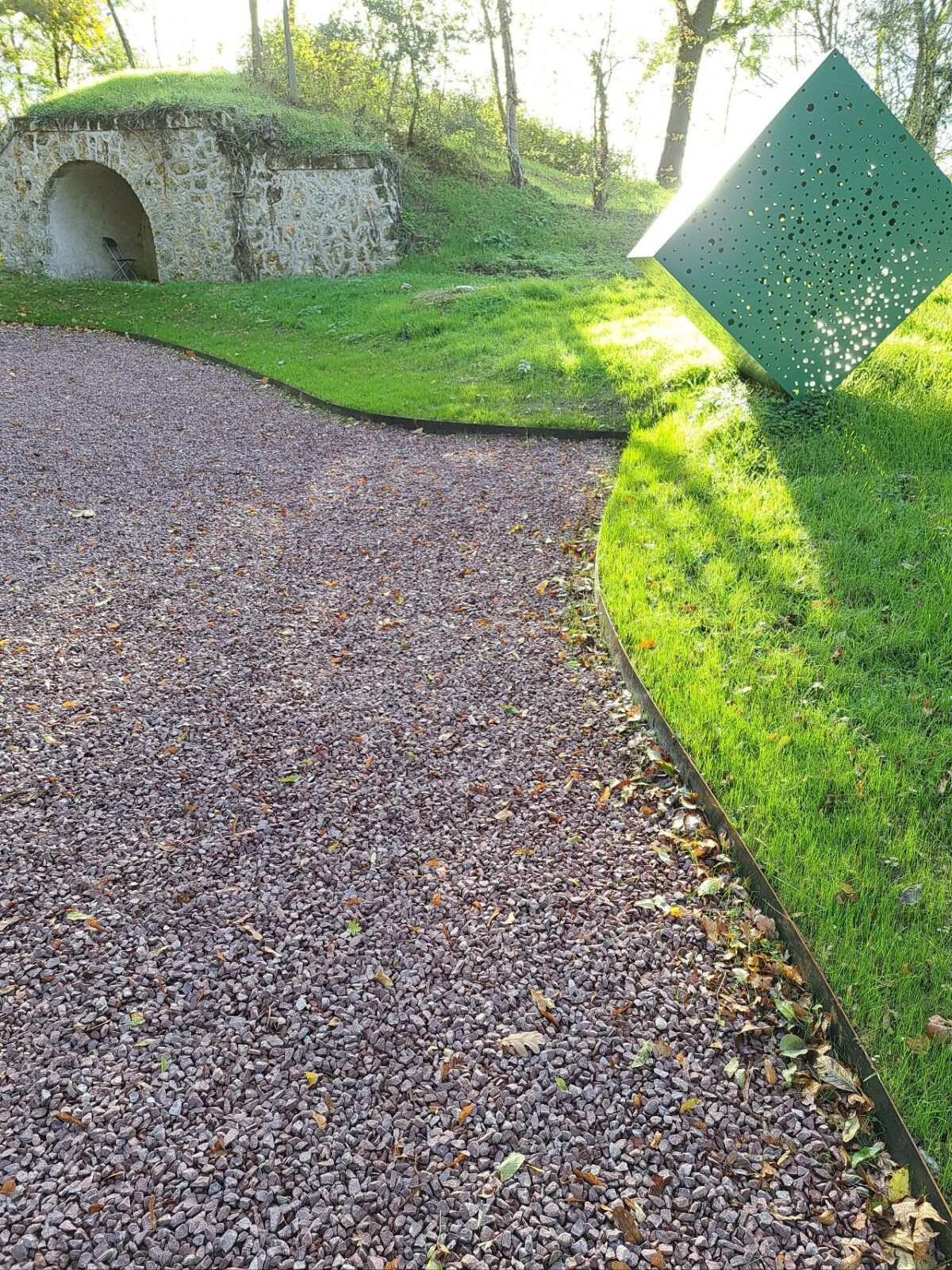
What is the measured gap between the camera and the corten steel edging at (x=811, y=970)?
2.05 m

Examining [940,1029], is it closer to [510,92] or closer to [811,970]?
[811,970]

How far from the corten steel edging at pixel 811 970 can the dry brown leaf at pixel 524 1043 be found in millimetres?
893

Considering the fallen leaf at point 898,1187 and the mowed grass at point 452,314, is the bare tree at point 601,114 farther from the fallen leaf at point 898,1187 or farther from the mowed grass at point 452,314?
the fallen leaf at point 898,1187

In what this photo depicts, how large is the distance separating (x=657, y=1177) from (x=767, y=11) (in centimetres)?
2471

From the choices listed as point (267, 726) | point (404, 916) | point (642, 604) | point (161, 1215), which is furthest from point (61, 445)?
point (161, 1215)

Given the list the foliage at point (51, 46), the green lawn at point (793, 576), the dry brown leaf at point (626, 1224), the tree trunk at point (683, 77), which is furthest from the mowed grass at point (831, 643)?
the foliage at point (51, 46)

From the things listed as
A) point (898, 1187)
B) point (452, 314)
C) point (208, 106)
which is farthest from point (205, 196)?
point (898, 1187)

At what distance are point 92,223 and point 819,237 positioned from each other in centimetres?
1789

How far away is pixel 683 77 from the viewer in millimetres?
20844

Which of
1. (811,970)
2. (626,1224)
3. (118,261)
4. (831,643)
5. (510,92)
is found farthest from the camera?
(510,92)

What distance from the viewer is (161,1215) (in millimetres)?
2064

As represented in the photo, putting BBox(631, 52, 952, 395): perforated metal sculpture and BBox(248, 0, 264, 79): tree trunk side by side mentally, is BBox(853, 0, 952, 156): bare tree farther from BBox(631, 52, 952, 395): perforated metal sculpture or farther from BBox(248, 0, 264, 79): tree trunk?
BBox(248, 0, 264, 79): tree trunk

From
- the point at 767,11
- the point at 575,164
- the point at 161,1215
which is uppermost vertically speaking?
the point at 767,11

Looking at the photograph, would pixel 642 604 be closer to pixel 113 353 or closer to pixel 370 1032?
pixel 370 1032
